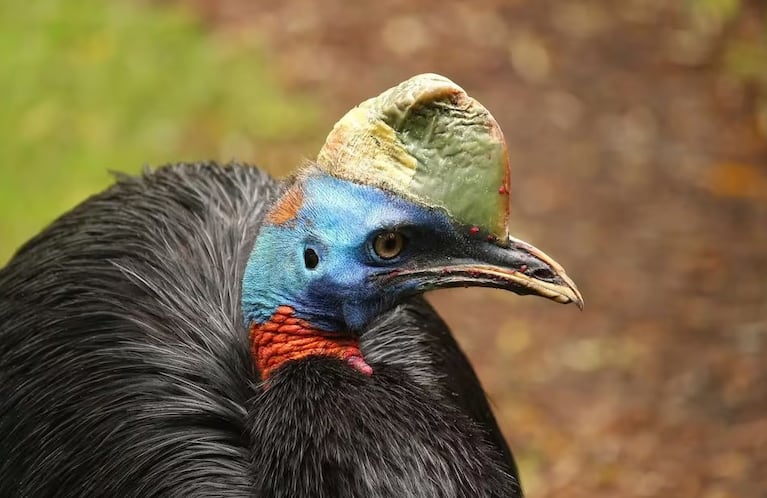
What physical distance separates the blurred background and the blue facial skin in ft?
6.87

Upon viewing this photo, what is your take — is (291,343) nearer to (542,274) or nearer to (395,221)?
(395,221)

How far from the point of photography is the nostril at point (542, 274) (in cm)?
214

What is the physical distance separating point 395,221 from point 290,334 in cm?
34

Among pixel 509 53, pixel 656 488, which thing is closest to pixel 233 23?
pixel 509 53

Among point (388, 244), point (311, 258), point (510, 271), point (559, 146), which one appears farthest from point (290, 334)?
point (559, 146)

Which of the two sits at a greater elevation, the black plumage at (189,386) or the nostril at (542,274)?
the nostril at (542,274)

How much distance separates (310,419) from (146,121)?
3646 millimetres

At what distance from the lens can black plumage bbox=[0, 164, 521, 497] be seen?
2146 mm

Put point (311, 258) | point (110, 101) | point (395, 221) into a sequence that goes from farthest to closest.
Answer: point (110, 101) < point (311, 258) < point (395, 221)

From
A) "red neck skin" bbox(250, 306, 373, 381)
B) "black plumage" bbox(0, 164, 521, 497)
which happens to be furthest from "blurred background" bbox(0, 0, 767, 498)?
"red neck skin" bbox(250, 306, 373, 381)

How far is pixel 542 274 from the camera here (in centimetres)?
215

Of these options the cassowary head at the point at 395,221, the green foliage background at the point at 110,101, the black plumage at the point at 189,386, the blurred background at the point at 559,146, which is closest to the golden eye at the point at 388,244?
the cassowary head at the point at 395,221

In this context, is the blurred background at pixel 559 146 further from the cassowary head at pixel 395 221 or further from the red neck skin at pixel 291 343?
the cassowary head at pixel 395 221

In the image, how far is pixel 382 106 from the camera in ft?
7.00
